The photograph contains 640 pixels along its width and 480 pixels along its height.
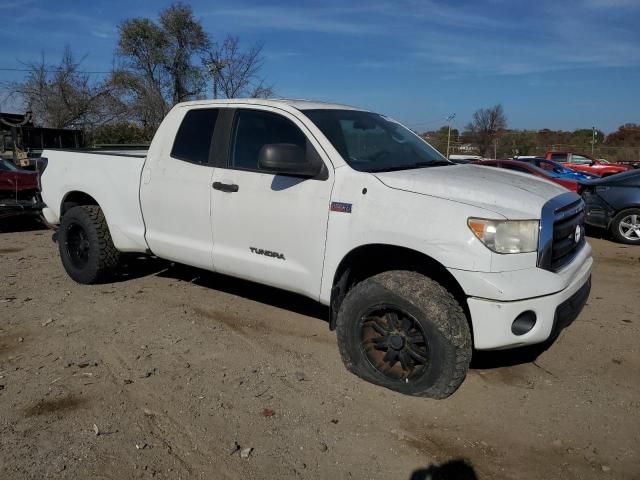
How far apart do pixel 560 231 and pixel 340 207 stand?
138 centimetres

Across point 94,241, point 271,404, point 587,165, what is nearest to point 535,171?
point 94,241

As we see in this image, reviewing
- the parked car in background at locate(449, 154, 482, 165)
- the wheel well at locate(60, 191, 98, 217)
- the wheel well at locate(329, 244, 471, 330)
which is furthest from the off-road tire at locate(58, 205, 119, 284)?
the parked car in background at locate(449, 154, 482, 165)

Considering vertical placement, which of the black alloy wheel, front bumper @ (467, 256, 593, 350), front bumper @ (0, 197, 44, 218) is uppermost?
front bumper @ (467, 256, 593, 350)

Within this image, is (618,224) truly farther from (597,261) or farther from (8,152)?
(8,152)

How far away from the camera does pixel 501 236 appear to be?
3.08 metres

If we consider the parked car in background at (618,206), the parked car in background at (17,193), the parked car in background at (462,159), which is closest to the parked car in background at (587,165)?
the parked car in background at (462,159)

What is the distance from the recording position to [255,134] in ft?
14.1

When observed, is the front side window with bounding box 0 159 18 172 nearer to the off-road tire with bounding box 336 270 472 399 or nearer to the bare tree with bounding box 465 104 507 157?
the off-road tire with bounding box 336 270 472 399

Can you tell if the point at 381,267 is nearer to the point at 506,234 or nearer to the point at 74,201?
the point at 506,234

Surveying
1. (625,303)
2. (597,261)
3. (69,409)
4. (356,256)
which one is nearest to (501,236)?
(356,256)

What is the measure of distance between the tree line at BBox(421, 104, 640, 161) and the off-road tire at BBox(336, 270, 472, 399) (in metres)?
34.1

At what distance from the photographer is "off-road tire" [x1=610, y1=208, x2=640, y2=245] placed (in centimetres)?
923

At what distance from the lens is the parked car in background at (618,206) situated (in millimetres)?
9281

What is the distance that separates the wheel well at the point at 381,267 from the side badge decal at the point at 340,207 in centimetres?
26
